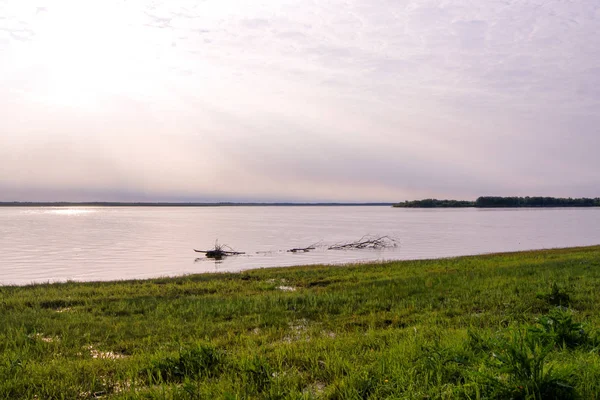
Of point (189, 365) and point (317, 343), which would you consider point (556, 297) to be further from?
point (189, 365)

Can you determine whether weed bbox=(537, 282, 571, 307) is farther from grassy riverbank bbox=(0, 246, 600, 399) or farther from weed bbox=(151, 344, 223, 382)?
weed bbox=(151, 344, 223, 382)

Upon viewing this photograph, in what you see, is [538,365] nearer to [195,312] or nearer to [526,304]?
[526,304]

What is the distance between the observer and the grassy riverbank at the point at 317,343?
4.91 m

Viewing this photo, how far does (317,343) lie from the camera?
7.30 m

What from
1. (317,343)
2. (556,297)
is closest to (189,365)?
(317,343)

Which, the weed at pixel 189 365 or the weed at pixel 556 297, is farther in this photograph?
the weed at pixel 556 297

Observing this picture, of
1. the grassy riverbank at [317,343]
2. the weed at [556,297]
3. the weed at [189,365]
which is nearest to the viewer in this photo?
the grassy riverbank at [317,343]

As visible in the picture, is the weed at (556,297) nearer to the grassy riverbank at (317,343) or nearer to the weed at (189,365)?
the grassy riverbank at (317,343)

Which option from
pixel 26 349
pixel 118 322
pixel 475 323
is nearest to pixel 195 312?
pixel 118 322

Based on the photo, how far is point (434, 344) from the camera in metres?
6.39

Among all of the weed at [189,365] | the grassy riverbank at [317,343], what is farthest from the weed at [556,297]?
the weed at [189,365]

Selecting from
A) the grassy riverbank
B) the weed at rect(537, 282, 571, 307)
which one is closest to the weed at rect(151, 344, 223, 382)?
the grassy riverbank

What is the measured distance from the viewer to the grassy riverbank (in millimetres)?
4910

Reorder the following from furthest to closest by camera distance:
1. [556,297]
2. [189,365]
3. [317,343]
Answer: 1. [556,297]
2. [317,343]
3. [189,365]
